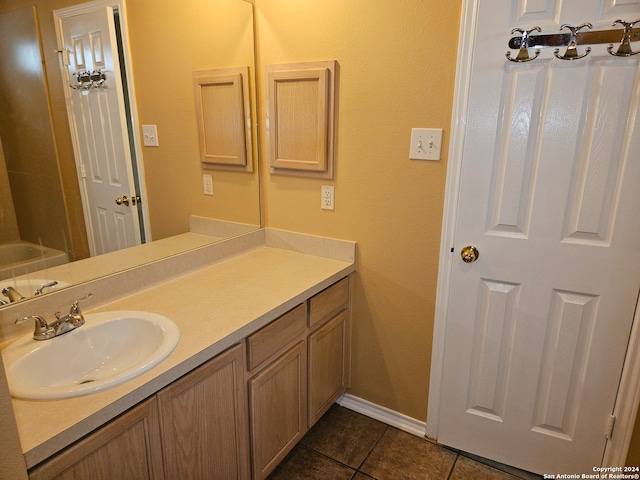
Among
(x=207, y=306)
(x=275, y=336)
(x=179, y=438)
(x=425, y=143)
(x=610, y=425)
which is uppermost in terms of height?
(x=425, y=143)

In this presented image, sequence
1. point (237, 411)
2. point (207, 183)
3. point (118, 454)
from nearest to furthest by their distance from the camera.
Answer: point (118, 454) → point (237, 411) → point (207, 183)

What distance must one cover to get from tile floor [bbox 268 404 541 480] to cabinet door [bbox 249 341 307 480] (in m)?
0.15

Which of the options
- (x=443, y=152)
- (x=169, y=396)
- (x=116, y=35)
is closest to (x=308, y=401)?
(x=169, y=396)

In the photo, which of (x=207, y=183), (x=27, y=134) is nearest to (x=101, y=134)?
(x=27, y=134)

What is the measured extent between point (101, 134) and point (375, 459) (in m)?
1.77

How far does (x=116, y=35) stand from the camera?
1.48 metres

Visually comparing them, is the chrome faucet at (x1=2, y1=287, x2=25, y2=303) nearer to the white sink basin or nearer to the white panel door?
the white sink basin

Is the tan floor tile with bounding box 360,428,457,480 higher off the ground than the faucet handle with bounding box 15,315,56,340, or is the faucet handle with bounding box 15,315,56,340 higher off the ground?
the faucet handle with bounding box 15,315,56,340

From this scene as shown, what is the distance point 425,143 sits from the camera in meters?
1.67

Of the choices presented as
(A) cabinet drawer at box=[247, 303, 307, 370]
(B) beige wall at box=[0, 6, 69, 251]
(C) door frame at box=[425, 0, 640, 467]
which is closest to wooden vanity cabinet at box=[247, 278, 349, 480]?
(A) cabinet drawer at box=[247, 303, 307, 370]

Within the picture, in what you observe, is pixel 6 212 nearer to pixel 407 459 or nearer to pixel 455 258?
pixel 455 258

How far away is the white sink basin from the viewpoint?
999 mm

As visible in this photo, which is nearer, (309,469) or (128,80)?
(128,80)

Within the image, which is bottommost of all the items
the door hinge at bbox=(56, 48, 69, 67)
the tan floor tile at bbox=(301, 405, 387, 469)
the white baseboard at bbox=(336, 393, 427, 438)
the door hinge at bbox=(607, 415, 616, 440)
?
the tan floor tile at bbox=(301, 405, 387, 469)
